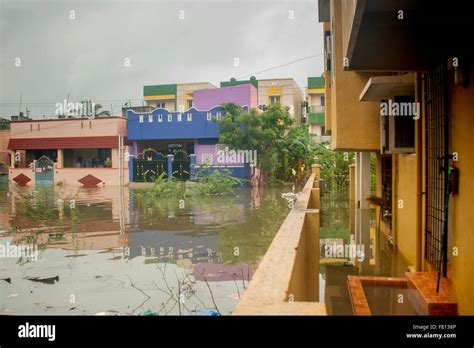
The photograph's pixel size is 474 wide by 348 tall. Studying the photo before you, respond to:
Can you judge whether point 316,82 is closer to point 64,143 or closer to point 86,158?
point 86,158

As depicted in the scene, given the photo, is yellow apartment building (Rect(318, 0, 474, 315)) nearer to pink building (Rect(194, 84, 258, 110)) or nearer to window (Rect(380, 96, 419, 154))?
window (Rect(380, 96, 419, 154))

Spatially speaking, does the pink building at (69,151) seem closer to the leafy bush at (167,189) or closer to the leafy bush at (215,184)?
the leafy bush at (167,189)

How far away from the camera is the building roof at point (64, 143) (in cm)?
2591

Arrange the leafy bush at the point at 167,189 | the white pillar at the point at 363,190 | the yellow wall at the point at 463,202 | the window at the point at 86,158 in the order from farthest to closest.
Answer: the window at the point at 86,158, the leafy bush at the point at 167,189, the white pillar at the point at 363,190, the yellow wall at the point at 463,202

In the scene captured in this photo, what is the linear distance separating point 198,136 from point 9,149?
39.4ft

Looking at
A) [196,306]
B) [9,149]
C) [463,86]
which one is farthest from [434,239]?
[9,149]

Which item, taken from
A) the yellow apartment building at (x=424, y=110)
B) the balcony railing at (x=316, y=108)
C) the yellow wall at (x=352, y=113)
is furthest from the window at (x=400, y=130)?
the balcony railing at (x=316, y=108)

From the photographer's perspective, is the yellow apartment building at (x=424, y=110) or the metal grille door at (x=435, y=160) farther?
the metal grille door at (x=435, y=160)

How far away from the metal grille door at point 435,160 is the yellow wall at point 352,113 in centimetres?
264

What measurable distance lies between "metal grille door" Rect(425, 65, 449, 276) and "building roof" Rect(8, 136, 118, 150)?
878 inches

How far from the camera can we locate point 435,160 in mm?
4988

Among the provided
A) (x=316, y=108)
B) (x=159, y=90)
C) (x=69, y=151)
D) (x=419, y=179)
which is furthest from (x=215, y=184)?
(x=159, y=90)

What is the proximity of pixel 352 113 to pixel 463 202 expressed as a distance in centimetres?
441

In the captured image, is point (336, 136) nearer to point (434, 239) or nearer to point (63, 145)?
point (434, 239)
